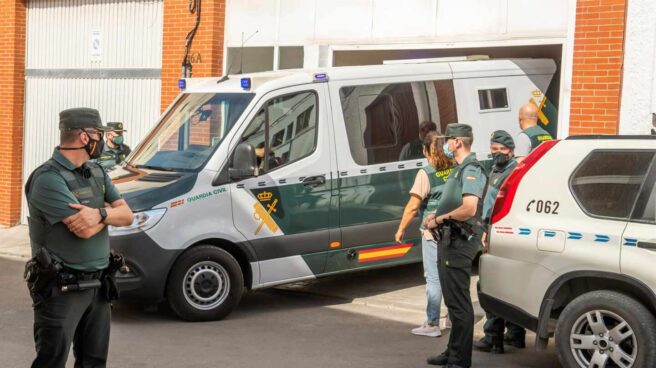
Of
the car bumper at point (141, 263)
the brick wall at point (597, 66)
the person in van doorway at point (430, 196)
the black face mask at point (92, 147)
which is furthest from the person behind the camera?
the brick wall at point (597, 66)

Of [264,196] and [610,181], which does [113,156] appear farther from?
[610,181]

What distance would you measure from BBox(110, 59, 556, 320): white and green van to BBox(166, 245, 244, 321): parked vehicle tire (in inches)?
0.5

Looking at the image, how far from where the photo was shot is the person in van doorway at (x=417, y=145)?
10.4m

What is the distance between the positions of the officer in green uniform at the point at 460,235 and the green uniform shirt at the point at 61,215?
8.82 ft

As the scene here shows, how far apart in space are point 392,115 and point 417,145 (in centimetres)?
46

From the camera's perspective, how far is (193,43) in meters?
14.9

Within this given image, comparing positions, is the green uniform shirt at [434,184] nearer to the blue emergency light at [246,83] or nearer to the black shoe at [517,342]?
the black shoe at [517,342]

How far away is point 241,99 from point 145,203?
1507mm

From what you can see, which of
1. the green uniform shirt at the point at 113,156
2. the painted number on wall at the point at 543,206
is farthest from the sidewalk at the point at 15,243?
the painted number on wall at the point at 543,206

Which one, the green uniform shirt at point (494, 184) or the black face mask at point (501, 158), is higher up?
the black face mask at point (501, 158)

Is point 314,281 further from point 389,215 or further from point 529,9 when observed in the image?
point 529,9

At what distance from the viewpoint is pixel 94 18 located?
1639cm

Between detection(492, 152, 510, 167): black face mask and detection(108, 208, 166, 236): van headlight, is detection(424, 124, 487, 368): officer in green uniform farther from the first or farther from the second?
detection(108, 208, 166, 236): van headlight

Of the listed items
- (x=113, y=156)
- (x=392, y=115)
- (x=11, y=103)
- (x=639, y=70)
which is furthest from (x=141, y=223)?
(x=11, y=103)
